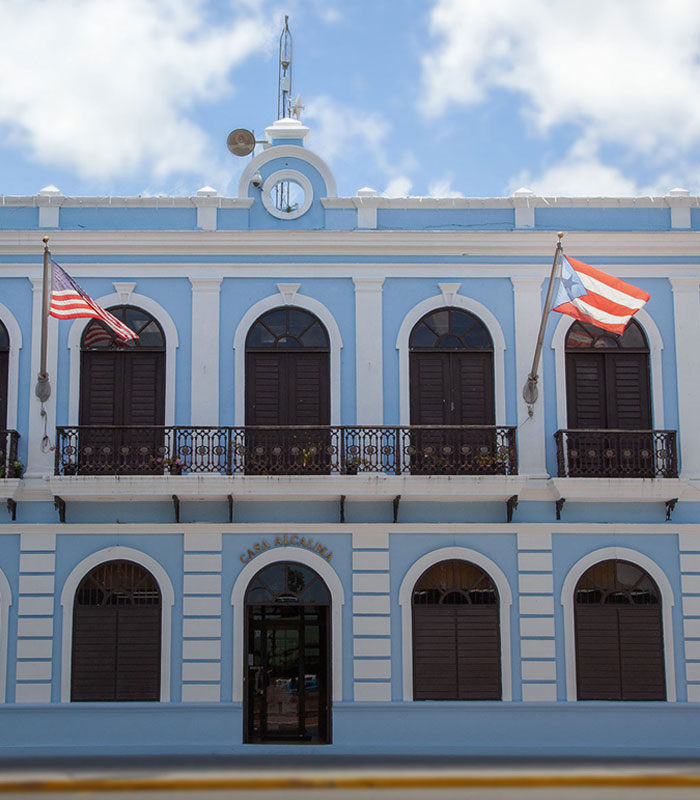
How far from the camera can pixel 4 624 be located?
18.8m

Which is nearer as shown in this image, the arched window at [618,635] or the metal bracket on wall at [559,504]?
the arched window at [618,635]

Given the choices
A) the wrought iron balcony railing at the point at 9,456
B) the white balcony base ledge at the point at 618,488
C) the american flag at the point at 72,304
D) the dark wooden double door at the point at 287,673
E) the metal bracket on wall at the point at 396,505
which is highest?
the american flag at the point at 72,304

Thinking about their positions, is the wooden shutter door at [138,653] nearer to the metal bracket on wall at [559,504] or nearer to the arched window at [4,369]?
the arched window at [4,369]

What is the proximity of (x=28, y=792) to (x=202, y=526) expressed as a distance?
5.36 m

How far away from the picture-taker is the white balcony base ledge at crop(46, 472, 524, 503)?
18.7m

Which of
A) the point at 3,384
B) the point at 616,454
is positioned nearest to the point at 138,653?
the point at 3,384

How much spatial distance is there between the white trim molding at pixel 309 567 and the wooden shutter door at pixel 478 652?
6.57ft

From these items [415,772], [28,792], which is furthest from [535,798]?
[28,792]

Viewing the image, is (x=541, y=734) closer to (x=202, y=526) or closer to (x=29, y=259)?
(x=202, y=526)

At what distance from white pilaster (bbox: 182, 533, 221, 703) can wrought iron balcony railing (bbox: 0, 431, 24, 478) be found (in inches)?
121

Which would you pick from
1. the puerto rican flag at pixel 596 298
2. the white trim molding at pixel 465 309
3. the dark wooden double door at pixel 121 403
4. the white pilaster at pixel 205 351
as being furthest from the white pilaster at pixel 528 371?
the dark wooden double door at pixel 121 403

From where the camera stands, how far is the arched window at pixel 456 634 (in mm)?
18828

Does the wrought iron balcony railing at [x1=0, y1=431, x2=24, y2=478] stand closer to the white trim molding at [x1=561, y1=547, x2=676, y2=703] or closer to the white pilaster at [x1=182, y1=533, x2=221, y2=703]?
the white pilaster at [x1=182, y1=533, x2=221, y2=703]

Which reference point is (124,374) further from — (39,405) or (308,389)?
(308,389)
